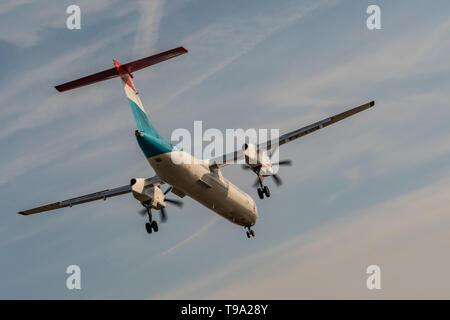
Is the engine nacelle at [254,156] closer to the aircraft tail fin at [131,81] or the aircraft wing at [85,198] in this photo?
the aircraft tail fin at [131,81]

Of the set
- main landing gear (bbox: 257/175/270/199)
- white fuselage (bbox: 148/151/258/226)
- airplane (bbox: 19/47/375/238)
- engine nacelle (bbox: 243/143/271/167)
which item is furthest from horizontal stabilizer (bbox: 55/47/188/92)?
main landing gear (bbox: 257/175/270/199)

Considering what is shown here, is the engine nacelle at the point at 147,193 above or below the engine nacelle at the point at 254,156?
below

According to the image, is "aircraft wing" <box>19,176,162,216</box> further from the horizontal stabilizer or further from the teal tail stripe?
the horizontal stabilizer

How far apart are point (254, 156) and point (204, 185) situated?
3.39 metres

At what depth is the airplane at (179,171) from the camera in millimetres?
33938

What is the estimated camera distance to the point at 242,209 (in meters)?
41.5

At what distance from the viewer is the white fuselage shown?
112ft

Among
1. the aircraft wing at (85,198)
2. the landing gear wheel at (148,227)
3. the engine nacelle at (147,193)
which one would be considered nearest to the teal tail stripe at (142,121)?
the engine nacelle at (147,193)

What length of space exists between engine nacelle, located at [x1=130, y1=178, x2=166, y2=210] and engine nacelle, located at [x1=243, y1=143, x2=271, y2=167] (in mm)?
6090

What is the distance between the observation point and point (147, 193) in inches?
1560

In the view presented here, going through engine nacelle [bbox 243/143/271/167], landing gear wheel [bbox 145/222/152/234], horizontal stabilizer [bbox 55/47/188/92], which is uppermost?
horizontal stabilizer [bbox 55/47/188/92]
